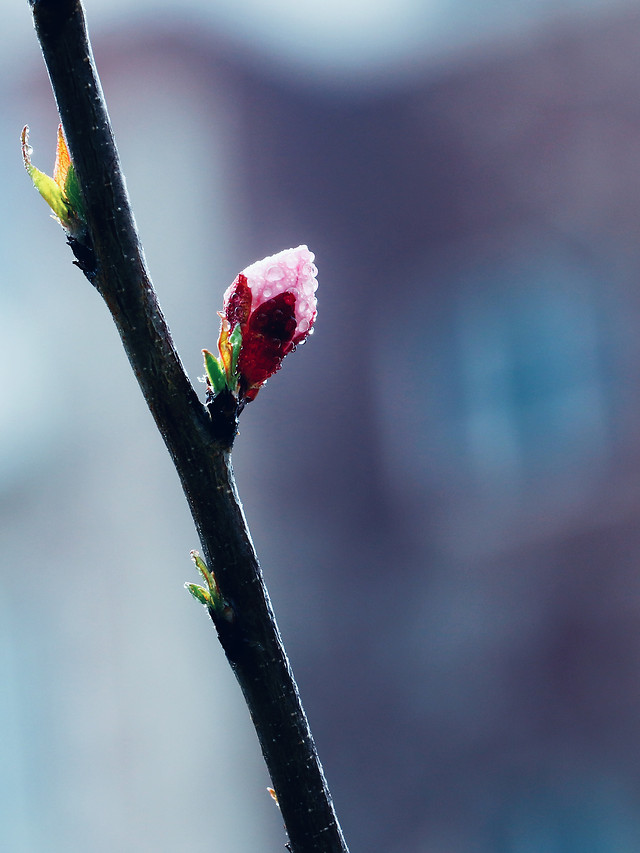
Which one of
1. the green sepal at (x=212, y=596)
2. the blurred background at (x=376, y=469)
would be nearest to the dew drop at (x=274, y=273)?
the green sepal at (x=212, y=596)

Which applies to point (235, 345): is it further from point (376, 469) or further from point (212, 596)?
point (376, 469)

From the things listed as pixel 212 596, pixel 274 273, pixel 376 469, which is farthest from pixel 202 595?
pixel 376 469

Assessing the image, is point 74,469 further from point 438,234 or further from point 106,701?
point 438,234

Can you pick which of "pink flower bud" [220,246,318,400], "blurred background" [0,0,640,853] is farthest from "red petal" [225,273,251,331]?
"blurred background" [0,0,640,853]

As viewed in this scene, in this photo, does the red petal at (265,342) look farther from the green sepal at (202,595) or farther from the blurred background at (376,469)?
the blurred background at (376,469)

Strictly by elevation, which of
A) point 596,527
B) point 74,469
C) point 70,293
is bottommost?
point 596,527

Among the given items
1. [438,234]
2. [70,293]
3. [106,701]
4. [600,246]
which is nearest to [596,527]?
[600,246]

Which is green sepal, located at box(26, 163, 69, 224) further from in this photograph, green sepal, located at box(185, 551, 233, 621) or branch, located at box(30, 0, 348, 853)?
green sepal, located at box(185, 551, 233, 621)
